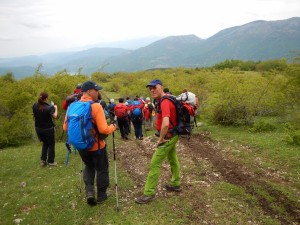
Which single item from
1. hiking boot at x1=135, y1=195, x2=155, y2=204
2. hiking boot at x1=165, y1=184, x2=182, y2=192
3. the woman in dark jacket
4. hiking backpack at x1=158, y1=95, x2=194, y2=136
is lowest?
hiking boot at x1=165, y1=184, x2=182, y2=192

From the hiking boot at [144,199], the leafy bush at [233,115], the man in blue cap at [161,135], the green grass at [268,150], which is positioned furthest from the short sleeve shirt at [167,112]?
the leafy bush at [233,115]

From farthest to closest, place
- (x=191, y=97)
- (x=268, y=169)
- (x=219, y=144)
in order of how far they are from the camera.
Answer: (x=219, y=144) → (x=268, y=169) → (x=191, y=97)

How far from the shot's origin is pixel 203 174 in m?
9.27

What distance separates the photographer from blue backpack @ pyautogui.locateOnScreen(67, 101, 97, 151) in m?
5.91

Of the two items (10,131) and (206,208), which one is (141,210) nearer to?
(206,208)

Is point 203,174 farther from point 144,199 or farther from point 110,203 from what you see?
point 110,203

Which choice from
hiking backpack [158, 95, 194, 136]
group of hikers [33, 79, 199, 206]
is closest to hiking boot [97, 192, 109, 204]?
group of hikers [33, 79, 199, 206]

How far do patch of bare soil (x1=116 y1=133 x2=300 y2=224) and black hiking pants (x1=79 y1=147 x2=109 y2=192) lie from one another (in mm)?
1071

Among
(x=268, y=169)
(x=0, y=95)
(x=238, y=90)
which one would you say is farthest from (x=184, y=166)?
(x=0, y=95)

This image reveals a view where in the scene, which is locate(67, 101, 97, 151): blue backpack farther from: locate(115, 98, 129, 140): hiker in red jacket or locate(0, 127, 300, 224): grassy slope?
locate(115, 98, 129, 140): hiker in red jacket

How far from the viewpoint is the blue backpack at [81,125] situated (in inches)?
233

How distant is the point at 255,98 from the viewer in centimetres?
1841

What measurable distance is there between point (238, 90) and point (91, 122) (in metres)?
14.3

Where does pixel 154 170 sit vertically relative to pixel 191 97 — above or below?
below
